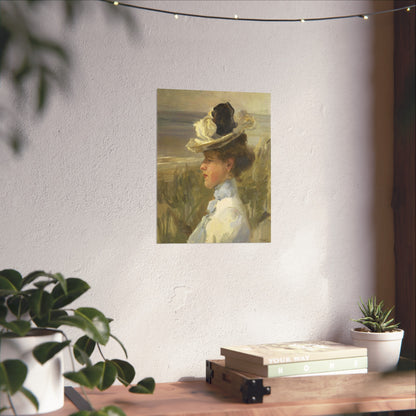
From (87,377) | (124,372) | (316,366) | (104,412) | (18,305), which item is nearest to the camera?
(104,412)

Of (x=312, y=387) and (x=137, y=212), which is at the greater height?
(x=137, y=212)

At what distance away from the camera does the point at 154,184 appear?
6.48 feet

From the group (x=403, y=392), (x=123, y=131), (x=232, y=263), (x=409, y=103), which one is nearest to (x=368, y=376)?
(x=403, y=392)

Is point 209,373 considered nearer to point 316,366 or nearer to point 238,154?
point 316,366

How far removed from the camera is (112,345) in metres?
1.92

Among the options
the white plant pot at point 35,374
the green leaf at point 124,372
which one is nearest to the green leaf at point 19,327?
the white plant pot at point 35,374

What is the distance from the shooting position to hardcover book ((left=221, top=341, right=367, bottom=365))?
1.70 metres

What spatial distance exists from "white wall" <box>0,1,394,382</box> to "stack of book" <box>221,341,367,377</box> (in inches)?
9.5

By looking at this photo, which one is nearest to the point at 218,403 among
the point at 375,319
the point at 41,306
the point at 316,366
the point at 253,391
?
the point at 253,391

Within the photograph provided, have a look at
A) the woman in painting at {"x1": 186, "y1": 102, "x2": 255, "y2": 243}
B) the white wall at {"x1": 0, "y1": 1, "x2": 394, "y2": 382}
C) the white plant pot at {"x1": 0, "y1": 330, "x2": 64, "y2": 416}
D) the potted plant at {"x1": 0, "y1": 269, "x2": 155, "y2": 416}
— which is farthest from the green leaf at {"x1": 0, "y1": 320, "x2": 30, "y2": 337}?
the woman in painting at {"x1": 186, "y1": 102, "x2": 255, "y2": 243}

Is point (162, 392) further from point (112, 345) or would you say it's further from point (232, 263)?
point (232, 263)

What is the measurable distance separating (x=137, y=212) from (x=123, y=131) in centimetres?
27

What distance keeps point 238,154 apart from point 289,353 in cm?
70

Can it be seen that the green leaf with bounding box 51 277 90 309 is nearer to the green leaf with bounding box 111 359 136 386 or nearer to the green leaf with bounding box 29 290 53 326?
the green leaf with bounding box 29 290 53 326
